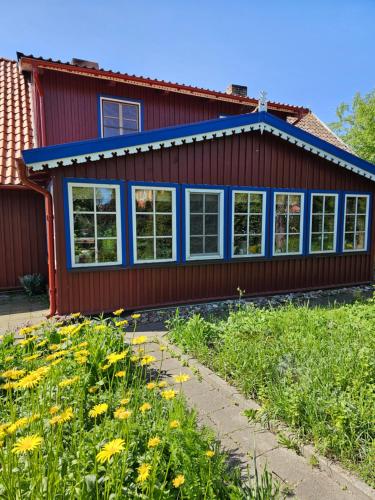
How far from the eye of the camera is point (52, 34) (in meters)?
7.00

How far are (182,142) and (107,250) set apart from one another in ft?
8.19

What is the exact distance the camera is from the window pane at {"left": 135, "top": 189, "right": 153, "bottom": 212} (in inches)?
230

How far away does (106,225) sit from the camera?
18.6 ft

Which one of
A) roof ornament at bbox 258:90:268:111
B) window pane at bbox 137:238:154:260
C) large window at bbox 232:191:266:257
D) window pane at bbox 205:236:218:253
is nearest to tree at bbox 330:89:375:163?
roof ornament at bbox 258:90:268:111

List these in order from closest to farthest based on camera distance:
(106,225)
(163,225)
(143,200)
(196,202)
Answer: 1. (106,225)
2. (143,200)
3. (163,225)
4. (196,202)

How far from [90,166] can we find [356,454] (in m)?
5.14

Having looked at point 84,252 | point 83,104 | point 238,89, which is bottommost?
point 84,252

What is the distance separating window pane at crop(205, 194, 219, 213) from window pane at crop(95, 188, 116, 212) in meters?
1.94

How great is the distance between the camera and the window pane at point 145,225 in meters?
5.89

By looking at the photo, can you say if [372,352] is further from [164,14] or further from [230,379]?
[164,14]

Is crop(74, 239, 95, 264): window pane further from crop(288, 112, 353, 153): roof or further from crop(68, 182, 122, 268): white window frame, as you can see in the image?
crop(288, 112, 353, 153): roof

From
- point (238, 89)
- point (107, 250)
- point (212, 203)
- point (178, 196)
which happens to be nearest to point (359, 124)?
point (238, 89)

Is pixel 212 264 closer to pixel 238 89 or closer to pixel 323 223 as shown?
pixel 323 223

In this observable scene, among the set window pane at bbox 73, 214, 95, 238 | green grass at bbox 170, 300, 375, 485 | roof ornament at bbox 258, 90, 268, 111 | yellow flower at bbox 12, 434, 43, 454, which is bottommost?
green grass at bbox 170, 300, 375, 485
